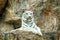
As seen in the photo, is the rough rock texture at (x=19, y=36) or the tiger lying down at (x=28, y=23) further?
the tiger lying down at (x=28, y=23)

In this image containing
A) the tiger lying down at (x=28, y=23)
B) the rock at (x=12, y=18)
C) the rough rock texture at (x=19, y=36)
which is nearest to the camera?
the rough rock texture at (x=19, y=36)

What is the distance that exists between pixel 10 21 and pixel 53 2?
163 centimetres

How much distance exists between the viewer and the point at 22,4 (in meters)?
7.76

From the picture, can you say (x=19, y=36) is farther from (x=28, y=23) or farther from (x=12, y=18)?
(x=12, y=18)

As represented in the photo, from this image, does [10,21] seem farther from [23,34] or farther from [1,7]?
[23,34]

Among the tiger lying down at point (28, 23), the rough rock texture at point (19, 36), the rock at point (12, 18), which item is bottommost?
the rock at point (12, 18)

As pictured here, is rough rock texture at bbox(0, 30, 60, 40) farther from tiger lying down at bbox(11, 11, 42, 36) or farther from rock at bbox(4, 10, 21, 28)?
rock at bbox(4, 10, 21, 28)

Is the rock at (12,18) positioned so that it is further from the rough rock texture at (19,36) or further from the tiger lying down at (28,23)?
the rough rock texture at (19,36)

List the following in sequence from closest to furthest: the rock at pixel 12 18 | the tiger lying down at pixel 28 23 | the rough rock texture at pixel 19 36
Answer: the rough rock texture at pixel 19 36, the tiger lying down at pixel 28 23, the rock at pixel 12 18

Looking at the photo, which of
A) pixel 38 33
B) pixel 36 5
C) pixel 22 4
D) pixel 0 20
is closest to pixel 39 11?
pixel 36 5

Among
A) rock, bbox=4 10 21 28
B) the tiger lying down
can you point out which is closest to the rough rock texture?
the tiger lying down

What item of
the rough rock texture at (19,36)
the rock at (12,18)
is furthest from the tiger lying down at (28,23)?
the rock at (12,18)

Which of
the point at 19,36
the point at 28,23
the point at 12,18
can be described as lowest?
the point at 12,18

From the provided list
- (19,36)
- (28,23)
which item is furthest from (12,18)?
(19,36)
